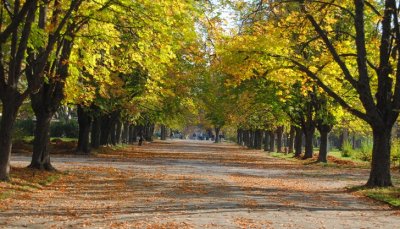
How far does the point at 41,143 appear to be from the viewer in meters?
19.4

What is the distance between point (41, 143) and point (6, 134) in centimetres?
461

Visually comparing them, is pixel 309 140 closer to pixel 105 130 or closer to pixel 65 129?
pixel 105 130

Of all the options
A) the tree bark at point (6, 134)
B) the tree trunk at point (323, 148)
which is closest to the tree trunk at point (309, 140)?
the tree trunk at point (323, 148)

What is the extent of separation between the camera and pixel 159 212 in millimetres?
11188

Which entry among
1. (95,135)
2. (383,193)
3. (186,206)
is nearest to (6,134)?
(186,206)

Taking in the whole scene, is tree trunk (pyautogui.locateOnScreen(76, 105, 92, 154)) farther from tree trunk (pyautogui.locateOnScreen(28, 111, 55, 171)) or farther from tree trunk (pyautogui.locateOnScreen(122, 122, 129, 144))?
tree trunk (pyautogui.locateOnScreen(122, 122, 129, 144))

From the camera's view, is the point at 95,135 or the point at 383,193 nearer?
the point at 383,193

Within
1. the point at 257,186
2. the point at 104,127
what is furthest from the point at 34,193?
the point at 104,127

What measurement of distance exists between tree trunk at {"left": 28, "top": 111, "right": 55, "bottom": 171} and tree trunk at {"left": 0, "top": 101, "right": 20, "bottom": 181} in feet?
13.9

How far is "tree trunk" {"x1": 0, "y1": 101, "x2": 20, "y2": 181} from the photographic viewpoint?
14664 millimetres

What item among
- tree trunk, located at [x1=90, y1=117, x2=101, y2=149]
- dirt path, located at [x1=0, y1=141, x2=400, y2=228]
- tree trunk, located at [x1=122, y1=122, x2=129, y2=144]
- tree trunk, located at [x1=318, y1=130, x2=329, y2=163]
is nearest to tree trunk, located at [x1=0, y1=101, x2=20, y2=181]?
dirt path, located at [x1=0, y1=141, x2=400, y2=228]

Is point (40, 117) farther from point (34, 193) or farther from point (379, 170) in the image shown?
point (379, 170)

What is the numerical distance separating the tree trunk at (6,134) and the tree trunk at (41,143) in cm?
425

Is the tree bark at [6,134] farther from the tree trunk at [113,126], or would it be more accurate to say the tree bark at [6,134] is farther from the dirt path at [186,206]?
the tree trunk at [113,126]
